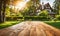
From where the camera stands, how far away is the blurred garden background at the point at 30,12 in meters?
3.72

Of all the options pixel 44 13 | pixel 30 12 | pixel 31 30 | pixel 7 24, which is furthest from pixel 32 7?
pixel 7 24

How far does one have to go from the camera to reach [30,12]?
3744 millimetres

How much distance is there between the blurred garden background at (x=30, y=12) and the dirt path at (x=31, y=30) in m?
0.08

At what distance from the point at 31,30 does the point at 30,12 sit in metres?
0.35

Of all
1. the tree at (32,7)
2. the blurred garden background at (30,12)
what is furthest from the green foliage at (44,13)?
the tree at (32,7)

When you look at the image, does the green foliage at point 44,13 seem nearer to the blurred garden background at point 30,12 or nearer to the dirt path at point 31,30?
the blurred garden background at point 30,12

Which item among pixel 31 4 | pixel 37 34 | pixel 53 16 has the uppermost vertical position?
pixel 31 4

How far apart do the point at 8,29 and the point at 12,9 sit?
402 mm

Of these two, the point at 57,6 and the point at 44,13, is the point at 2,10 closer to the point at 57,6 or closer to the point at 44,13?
the point at 44,13

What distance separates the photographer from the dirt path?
11.6 feet

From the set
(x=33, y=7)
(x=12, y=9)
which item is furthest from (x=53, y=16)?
(x=12, y=9)

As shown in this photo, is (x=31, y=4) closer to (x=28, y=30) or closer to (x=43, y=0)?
(x=43, y=0)

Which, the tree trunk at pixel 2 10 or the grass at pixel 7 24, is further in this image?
the tree trunk at pixel 2 10

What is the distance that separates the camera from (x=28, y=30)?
12.2 feet
